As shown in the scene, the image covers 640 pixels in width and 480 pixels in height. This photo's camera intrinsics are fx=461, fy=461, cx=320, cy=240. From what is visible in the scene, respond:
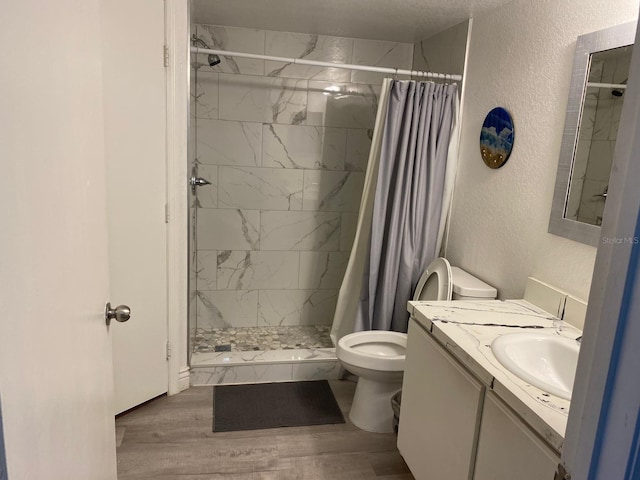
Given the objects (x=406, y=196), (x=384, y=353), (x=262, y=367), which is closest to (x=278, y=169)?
(x=406, y=196)

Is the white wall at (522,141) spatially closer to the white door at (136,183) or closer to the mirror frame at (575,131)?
the mirror frame at (575,131)

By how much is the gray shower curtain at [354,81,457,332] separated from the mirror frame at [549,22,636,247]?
825 millimetres

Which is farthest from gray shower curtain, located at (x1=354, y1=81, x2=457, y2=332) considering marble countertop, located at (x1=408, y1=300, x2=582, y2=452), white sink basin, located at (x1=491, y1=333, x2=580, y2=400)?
white sink basin, located at (x1=491, y1=333, x2=580, y2=400)

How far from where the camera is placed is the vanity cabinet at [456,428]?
1.20 metres

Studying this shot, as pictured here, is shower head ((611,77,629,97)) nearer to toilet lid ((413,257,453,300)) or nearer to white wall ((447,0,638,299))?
white wall ((447,0,638,299))

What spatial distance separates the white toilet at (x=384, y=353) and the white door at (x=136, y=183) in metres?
1.02

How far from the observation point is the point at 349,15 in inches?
104

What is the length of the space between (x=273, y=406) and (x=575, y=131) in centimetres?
200

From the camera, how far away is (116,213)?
6.97 ft

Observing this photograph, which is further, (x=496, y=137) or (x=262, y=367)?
(x=262, y=367)

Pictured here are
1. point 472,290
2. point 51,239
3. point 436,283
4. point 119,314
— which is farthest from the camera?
point 436,283

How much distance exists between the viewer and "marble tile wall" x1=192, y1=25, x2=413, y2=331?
314cm

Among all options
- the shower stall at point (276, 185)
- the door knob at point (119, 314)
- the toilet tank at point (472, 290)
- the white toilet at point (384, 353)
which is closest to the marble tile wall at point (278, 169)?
the shower stall at point (276, 185)

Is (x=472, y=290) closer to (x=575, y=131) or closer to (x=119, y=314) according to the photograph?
(x=575, y=131)
